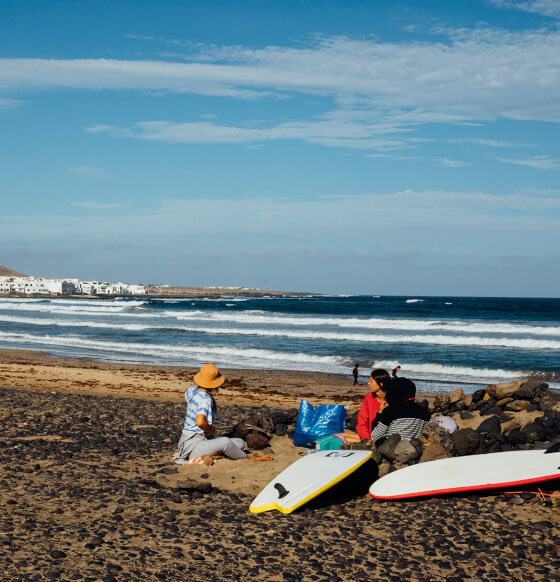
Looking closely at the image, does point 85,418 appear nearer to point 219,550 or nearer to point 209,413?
point 209,413

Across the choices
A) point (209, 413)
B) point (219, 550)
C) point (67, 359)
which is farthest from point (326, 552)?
point (67, 359)

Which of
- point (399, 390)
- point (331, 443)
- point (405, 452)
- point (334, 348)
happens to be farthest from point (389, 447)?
point (334, 348)

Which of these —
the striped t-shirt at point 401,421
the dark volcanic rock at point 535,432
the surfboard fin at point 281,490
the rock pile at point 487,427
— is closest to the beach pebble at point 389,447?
the rock pile at point 487,427

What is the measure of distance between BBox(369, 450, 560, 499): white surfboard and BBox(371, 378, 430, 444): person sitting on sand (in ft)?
2.61

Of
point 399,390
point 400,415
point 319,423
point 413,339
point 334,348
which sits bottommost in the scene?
point 334,348

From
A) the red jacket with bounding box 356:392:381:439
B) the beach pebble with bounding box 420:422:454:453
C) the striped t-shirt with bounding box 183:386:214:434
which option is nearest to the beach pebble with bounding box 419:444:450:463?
the beach pebble with bounding box 420:422:454:453

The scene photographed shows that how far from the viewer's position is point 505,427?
8398 mm

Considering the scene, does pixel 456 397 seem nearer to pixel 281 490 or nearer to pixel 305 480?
pixel 305 480

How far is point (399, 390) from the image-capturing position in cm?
779

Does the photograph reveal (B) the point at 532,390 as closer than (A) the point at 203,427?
No

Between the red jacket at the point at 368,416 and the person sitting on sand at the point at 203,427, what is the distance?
1670mm

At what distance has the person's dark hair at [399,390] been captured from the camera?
306 inches

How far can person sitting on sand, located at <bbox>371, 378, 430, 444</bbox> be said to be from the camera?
7641mm

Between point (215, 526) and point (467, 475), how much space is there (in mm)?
2673
